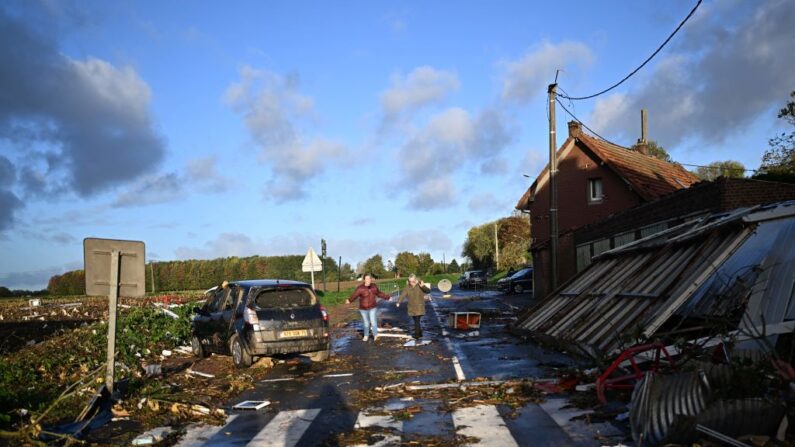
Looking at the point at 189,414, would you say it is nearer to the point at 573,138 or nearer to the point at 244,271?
the point at 573,138

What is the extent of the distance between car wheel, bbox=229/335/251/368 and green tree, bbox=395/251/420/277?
80.1 m

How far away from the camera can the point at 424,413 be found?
761 centimetres

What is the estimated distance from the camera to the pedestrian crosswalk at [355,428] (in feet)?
21.0

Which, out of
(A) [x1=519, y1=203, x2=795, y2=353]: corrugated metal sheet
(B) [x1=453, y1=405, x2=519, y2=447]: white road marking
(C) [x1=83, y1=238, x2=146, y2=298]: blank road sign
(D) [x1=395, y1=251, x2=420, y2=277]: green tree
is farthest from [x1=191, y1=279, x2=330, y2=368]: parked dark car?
(D) [x1=395, y1=251, x2=420, y2=277]: green tree

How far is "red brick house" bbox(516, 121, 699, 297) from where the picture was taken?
33.0m

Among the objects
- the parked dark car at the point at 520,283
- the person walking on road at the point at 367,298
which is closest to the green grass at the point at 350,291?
the parked dark car at the point at 520,283

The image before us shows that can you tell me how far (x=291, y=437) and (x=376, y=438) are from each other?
93 centimetres

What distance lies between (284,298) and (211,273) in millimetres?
61455

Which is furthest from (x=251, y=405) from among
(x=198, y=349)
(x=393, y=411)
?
(x=198, y=349)

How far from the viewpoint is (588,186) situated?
120ft

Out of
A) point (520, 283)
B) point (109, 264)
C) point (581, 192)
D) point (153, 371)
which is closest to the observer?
point (109, 264)

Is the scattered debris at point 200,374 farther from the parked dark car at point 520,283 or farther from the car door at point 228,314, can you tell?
the parked dark car at point 520,283

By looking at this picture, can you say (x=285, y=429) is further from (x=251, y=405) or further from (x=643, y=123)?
(x=643, y=123)

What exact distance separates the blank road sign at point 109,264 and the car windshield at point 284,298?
301cm
